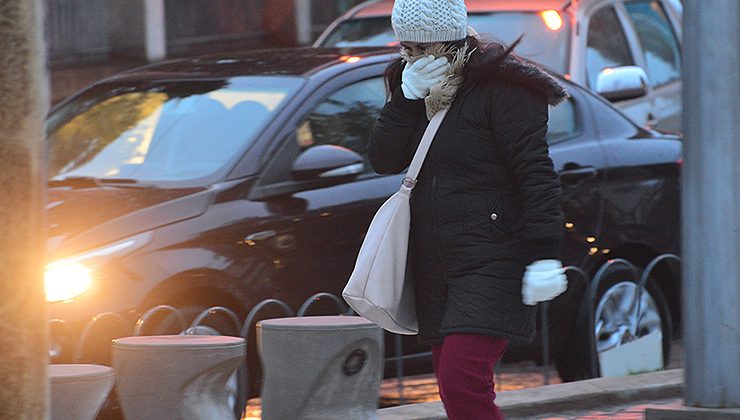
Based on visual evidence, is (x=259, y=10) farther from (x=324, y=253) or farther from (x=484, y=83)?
(x=484, y=83)

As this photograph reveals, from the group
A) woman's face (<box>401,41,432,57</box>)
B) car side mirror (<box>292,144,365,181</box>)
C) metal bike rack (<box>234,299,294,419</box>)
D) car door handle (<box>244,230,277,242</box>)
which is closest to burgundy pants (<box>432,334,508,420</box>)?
woman's face (<box>401,41,432,57</box>)

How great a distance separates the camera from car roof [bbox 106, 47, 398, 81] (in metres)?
8.23

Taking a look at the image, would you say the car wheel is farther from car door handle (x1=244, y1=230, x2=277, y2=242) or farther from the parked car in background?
the parked car in background

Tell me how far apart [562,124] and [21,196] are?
516 centimetres

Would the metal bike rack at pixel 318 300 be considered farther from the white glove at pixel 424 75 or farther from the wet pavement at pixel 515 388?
the white glove at pixel 424 75

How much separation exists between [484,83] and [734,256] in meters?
1.84

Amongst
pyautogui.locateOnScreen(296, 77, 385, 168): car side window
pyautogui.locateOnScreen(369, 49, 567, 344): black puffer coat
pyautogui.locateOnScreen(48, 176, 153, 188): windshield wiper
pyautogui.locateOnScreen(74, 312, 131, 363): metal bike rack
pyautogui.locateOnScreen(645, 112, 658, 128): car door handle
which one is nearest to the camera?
pyautogui.locateOnScreen(369, 49, 567, 344): black puffer coat

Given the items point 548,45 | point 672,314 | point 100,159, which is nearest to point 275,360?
point 100,159

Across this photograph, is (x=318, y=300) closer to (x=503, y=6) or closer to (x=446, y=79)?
(x=446, y=79)

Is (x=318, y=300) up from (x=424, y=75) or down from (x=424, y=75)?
down

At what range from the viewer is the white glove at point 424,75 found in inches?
200

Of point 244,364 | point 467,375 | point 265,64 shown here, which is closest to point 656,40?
point 265,64

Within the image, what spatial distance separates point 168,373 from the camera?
5.89m

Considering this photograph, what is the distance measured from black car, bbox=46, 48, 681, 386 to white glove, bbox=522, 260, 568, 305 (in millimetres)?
2309
